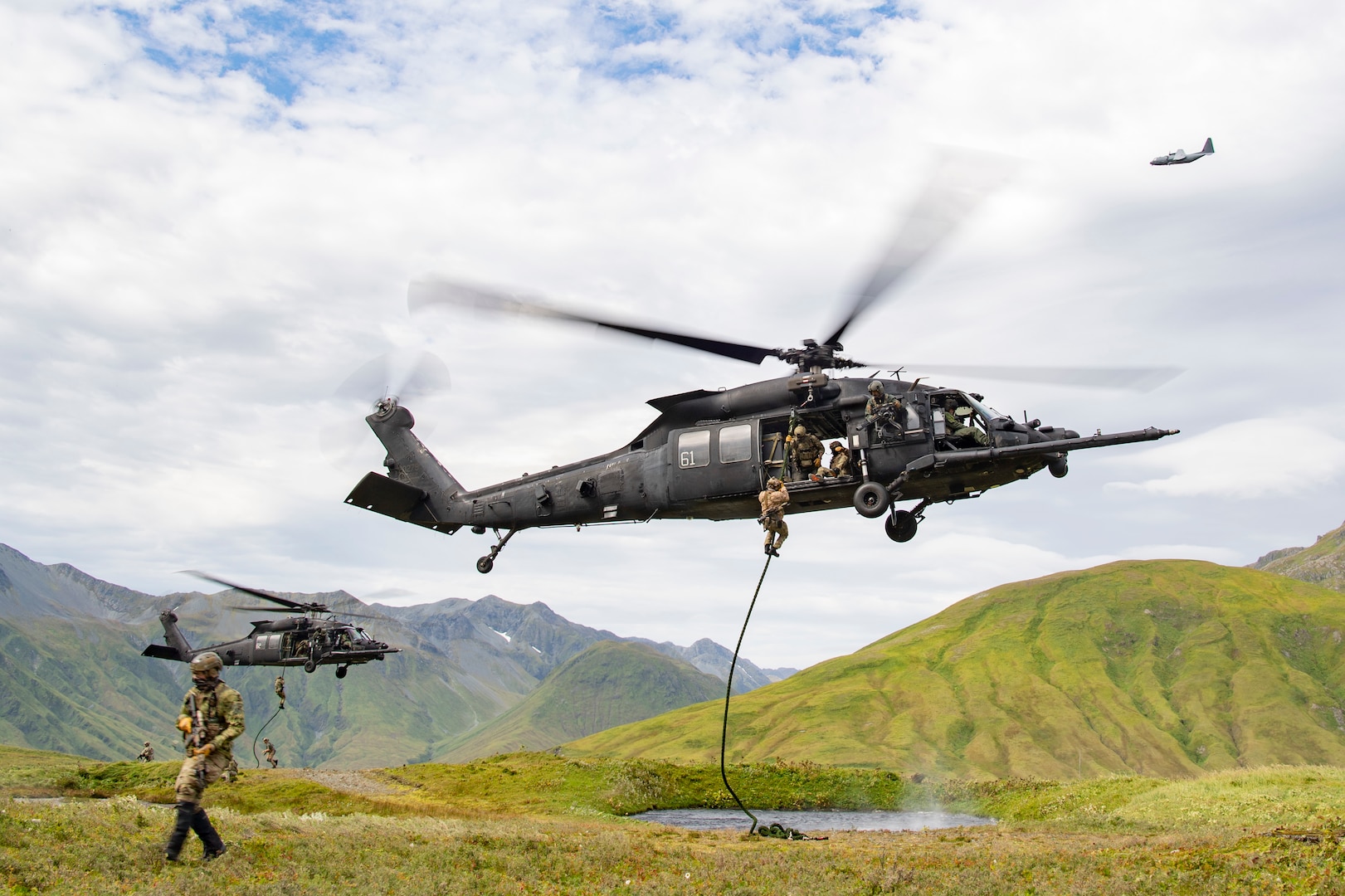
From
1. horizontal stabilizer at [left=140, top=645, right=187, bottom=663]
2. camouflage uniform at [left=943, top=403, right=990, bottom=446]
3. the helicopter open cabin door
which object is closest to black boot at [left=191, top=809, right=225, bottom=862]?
the helicopter open cabin door

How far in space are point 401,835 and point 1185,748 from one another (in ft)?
612

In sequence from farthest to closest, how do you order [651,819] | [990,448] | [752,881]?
[651,819], [990,448], [752,881]

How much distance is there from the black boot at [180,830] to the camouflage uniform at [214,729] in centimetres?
19

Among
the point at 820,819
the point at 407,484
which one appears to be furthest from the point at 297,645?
the point at 820,819

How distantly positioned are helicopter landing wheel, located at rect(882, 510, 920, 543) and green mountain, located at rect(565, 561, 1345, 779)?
11506 centimetres

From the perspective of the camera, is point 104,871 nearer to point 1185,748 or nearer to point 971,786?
point 971,786

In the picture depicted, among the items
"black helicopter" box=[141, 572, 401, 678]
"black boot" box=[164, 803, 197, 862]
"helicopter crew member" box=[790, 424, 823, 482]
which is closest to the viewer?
"black boot" box=[164, 803, 197, 862]

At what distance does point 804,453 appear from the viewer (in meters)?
25.2

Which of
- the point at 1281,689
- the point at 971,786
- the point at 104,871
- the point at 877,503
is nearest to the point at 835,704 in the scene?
the point at 1281,689

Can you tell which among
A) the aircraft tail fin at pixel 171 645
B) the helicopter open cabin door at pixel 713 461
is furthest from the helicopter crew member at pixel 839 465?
the aircraft tail fin at pixel 171 645

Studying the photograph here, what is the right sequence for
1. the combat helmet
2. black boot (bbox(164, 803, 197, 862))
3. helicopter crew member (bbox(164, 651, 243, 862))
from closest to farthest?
the combat helmet → helicopter crew member (bbox(164, 651, 243, 862)) → black boot (bbox(164, 803, 197, 862))

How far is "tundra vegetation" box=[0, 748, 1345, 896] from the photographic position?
14.9 metres

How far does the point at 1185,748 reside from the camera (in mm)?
169625

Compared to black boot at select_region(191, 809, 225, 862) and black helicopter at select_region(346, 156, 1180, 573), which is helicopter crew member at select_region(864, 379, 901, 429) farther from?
black boot at select_region(191, 809, 225, 862)
